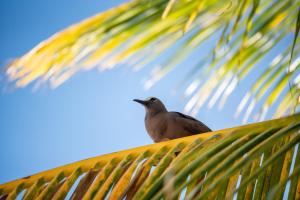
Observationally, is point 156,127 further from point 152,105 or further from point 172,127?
point 152,105

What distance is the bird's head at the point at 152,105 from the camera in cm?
596

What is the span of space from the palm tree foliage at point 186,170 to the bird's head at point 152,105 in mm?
3960

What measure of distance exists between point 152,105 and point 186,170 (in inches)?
193

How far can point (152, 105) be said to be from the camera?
240 inches

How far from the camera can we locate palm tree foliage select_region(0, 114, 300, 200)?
50.2 inches

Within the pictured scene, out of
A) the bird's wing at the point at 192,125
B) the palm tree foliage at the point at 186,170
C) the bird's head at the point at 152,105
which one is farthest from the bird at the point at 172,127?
the palm tree foliage at the point at 186,170

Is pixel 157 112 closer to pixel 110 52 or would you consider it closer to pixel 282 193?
pixel 110 52

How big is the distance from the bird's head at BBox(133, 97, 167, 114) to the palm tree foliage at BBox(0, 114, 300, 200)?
3.96 metres

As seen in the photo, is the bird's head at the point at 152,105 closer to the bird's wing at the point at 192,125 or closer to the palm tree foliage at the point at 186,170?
the bird's wing at the point at 192,125

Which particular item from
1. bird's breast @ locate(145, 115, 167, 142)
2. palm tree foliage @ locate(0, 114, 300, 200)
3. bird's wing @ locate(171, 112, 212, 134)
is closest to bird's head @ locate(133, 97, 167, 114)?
bird's breast @ locate(145, 115, 167, 142)

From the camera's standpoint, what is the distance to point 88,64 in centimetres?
197

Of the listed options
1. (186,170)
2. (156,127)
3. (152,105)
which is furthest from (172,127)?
(186,170)

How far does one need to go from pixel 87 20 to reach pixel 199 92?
71 centimetres

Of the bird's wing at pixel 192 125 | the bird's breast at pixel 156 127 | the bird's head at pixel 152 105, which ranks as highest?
the bird's head at pixel 152 105
